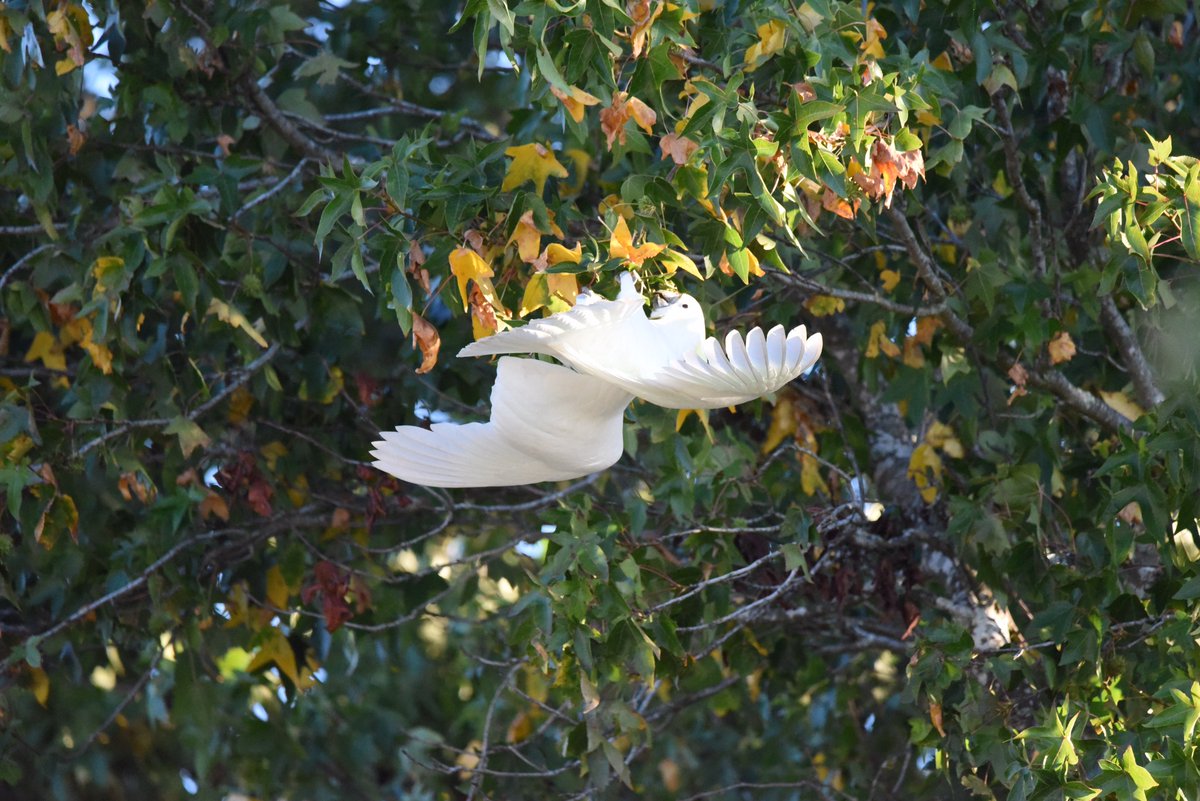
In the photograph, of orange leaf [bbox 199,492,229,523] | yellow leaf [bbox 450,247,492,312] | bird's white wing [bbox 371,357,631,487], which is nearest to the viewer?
bird's white wing [bbox 371,357,631,487]

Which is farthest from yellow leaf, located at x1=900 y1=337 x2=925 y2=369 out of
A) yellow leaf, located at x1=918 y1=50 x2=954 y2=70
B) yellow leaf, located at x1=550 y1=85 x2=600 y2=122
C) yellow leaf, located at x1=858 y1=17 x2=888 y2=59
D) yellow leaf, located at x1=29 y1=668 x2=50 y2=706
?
yellow leaf, located at x1=29 y1=668 x2=50 y2=706

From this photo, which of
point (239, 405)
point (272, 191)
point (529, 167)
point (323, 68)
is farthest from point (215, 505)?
point (529, 167)

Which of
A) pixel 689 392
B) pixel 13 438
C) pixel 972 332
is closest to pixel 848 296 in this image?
pixel 972 332

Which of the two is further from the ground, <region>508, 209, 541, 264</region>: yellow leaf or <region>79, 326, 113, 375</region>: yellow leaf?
<region>508, 209, 541, 264</region>: yellow leaf

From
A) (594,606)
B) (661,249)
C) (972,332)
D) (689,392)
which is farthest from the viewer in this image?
(972,332)

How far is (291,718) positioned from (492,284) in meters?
2.79

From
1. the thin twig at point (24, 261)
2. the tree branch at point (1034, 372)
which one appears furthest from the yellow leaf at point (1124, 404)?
the thin twig at point (24, 261)

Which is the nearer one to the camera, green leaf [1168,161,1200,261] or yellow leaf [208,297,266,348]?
green leaf [1168,161,1200,261]

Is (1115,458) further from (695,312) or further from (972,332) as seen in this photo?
(695,312)

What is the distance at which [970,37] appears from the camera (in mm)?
3178

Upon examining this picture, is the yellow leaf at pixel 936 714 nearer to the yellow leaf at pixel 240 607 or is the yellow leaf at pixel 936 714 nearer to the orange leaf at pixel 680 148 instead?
the orange leaf at pixel 680 148

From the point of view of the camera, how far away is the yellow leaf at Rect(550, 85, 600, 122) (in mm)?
2705

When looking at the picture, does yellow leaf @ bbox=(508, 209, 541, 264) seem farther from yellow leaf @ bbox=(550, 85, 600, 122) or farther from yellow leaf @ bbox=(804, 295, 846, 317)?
yellow leaf @ bbox=(804, 295, 846, 317)

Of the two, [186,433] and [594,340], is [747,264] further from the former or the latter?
[186,433]
